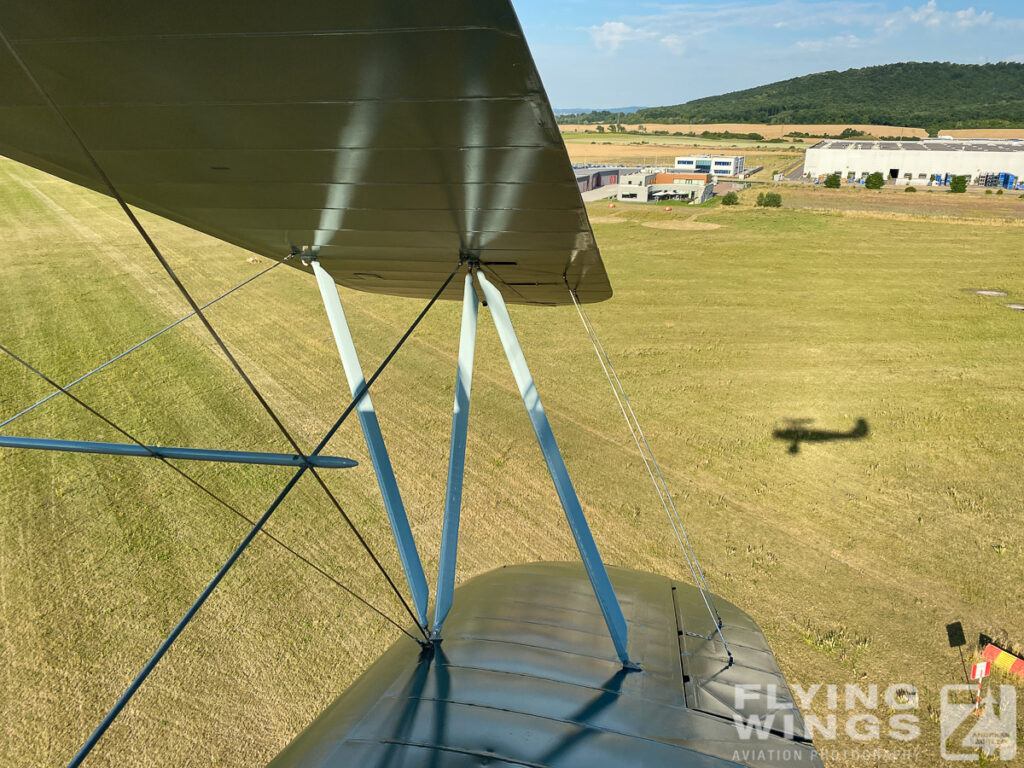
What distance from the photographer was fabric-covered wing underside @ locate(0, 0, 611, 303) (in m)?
1.57

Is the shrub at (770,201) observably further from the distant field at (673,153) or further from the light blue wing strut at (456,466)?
the light blue wing strut at (456,466)

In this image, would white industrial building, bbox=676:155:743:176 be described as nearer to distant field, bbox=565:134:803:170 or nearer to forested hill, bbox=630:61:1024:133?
distant field, bbox=565:134:803:170

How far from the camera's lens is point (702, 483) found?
9.04m

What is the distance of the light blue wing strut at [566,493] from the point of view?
10.6ft

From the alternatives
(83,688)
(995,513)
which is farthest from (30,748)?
(995,513)

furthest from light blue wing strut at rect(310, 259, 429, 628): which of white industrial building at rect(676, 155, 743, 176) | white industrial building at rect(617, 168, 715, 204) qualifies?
white industrial building at rect(676, 155, 743, 176)

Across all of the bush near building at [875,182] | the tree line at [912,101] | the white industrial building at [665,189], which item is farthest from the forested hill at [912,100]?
the white industrial building at [665,189]

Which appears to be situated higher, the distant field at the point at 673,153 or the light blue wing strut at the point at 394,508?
the distant field at the point at 673,153

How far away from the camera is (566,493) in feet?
11.5

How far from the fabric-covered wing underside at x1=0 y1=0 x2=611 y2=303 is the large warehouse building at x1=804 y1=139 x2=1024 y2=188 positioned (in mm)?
66237

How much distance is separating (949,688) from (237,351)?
47.2ft

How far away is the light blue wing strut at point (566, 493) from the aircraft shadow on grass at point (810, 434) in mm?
7909

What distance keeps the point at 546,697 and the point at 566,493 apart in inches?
44.5

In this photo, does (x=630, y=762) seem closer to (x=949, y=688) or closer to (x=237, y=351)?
(x=949, y=688)
